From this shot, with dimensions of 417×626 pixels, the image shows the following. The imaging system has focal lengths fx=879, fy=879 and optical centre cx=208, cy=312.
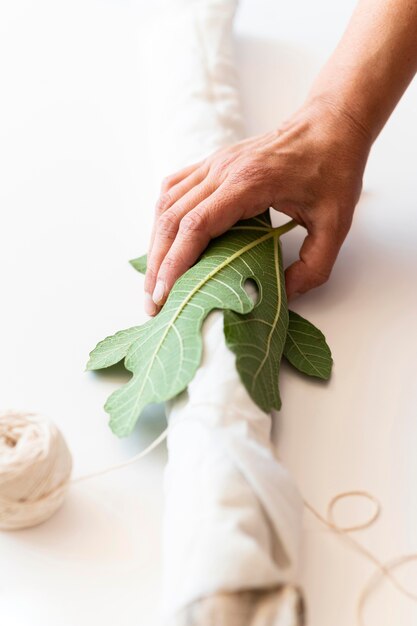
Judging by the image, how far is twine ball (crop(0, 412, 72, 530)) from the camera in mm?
986

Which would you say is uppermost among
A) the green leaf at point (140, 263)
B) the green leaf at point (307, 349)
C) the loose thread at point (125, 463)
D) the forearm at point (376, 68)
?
the forearm at point (376, 68)

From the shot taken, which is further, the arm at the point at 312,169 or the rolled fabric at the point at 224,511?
the arm at the point at 312,169

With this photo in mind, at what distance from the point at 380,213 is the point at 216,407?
73 cm

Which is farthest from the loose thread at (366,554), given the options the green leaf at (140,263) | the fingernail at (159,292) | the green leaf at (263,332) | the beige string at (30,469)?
the green leaf at (140,263)

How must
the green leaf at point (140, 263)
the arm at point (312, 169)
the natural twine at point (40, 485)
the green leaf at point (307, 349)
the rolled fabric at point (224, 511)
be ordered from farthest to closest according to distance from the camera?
the green leaf at point (140, 263) → the arm at point (312, 169) → the green leaf at point (307, 349) → the natural twine at point (40, 485) → the rolled fabric at point (224, 511)

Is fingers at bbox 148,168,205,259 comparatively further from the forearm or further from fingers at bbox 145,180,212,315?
the forearm

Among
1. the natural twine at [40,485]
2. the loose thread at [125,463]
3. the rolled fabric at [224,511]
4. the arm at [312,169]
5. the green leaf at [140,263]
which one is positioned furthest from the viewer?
the green leaf at [140,263]

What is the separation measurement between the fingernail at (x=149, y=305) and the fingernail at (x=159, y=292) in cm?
2

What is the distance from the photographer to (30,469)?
0.99m

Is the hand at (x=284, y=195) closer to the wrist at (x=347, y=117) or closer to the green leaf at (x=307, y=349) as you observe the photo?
the wrist at (x=347, y=117)

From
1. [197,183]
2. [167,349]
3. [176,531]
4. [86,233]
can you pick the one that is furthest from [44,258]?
[176,531]

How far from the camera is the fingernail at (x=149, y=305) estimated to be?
1.35m

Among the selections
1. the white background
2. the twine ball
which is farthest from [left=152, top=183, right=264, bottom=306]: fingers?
the twine ball

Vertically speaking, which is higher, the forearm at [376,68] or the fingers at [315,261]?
the forearm at [376,68]
